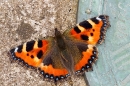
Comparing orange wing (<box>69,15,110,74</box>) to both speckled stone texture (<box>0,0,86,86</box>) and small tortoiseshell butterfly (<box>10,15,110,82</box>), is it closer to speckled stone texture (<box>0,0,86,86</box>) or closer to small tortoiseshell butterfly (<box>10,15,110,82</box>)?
small tortoiseshell butterfly (<box>10,15,110,82</box>)

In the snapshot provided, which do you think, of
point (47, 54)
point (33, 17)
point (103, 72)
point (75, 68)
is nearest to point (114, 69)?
point (103, 72)

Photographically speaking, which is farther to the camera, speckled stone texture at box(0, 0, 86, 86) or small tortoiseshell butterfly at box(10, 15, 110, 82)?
speckled stone texture at box(0, 0, 86, 86)

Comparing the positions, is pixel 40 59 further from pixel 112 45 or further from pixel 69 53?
pixel 112 45

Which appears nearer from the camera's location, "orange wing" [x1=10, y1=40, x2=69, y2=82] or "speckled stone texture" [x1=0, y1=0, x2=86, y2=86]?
"orange wing" [x1=10, y1=40, x2=69, y2=82]

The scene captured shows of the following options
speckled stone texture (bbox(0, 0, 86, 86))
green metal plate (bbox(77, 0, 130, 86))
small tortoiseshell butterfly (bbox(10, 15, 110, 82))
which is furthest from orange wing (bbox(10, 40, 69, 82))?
green metal plate (bbox(77, 0, 130, 86))

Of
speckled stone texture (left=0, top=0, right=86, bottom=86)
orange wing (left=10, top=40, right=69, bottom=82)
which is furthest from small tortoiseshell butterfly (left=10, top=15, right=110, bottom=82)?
speckled stone texture (left=0, top=0, right=86, bottom=86)

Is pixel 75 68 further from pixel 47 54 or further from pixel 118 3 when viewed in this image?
pixel 118 3
